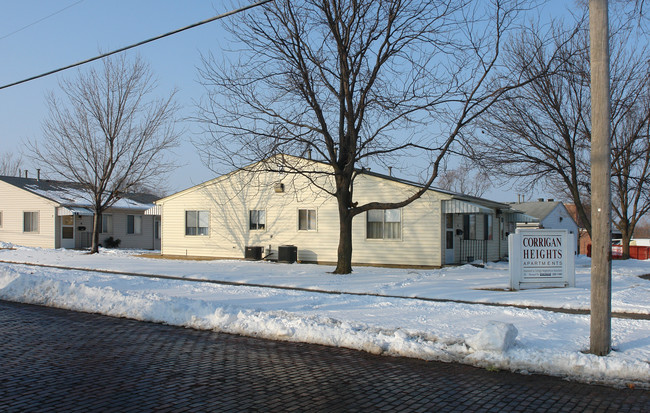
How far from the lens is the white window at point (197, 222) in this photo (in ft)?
94.3

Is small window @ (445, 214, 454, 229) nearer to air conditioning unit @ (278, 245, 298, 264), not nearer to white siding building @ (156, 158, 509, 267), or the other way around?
white siding building @ (156, 158, 509, 267)

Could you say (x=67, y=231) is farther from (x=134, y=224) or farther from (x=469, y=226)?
(x=469, y=226)

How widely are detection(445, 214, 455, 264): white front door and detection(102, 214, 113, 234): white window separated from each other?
2409cm

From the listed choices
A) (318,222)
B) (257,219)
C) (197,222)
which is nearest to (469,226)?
(318,222)

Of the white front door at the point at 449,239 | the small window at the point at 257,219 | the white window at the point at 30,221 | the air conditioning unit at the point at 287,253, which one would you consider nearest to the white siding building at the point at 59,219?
the white window at the point at 30,221

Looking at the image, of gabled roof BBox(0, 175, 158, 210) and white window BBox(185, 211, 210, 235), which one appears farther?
gabled roof BBox(0, 175, 158, 210)

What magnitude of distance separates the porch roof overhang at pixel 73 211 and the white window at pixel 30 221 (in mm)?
2514

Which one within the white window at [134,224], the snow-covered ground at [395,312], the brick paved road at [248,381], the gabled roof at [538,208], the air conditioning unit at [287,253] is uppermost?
the gabled roof at [538,208]

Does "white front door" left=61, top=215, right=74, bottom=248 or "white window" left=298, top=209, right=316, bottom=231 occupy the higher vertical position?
"white window" left=298, top=209, right=316, bottom=231

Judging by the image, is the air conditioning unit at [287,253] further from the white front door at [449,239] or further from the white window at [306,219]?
the white front door at [449,239]

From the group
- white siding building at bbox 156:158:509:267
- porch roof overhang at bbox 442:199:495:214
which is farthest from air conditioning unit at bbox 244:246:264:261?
porch roof overhang at bbox 442:199:495:214

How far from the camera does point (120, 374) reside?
22.2 ft

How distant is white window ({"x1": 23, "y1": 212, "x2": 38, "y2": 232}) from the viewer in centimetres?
3656

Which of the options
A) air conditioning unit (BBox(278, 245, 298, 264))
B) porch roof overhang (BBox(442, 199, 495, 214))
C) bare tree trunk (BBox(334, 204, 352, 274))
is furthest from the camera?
air conditioning unit (BBox(278, 245, 298, 264))
